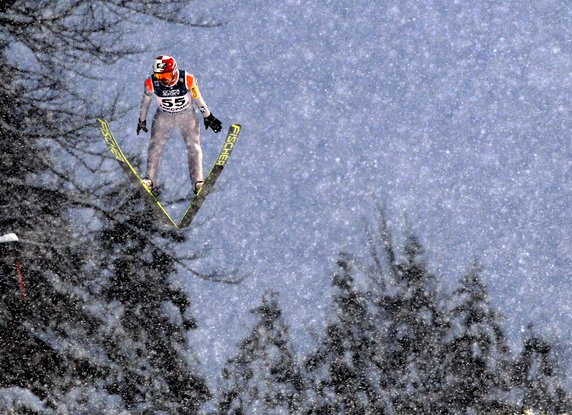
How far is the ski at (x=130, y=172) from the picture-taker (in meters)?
13.0

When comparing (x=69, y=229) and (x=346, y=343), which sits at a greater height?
(x=69, y=229)

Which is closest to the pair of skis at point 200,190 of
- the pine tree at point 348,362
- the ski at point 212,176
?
the ski at point 212,176

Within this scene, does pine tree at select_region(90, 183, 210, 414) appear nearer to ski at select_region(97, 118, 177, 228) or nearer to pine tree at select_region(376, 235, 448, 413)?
ski at select_region(97, 118, 177, 228)

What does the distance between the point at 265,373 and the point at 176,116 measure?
4.43m

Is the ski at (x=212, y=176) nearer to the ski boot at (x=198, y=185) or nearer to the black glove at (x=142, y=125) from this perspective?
the ski boot at (x=198, y=185)

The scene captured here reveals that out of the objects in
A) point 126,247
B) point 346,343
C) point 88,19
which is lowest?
point 346,343

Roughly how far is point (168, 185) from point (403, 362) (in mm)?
4780

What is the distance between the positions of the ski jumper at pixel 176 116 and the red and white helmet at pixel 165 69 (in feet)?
0.30

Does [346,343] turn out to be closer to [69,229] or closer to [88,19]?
[69,229]

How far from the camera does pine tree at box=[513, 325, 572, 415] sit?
13.9m

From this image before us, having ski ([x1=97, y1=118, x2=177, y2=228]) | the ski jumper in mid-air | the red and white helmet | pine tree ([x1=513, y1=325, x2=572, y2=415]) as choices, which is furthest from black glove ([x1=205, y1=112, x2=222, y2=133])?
pine tree ([x1=513, y1=325, x2=572, y2=415])

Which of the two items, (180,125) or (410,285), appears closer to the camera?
(180,125)

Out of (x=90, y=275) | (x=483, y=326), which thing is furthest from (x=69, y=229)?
(x=483, y=326)

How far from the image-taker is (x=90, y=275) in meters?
13.8
